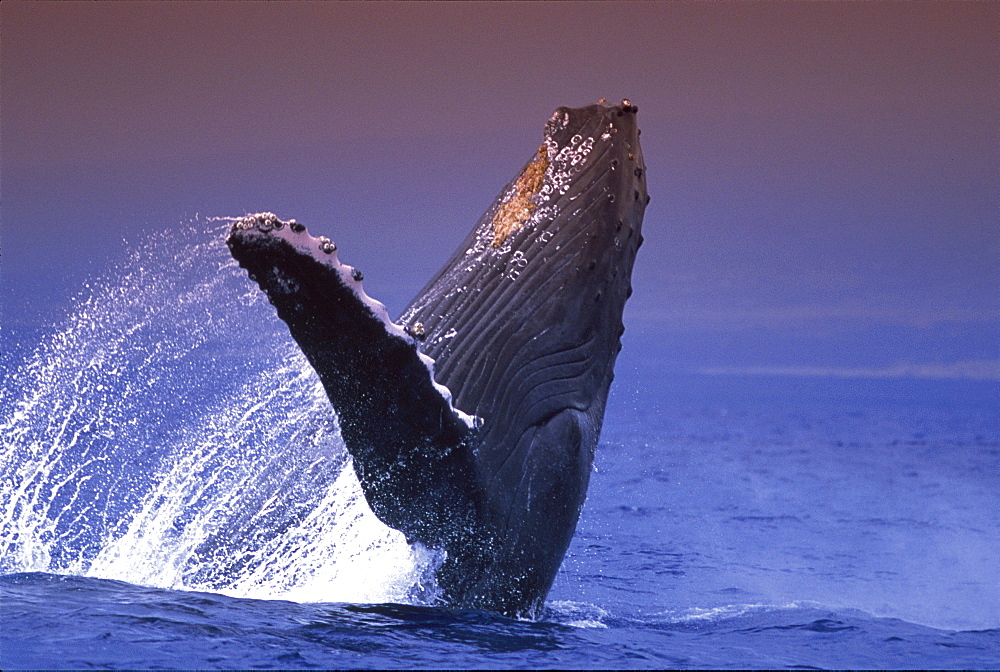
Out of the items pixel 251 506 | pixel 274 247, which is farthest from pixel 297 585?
pixel 274 247

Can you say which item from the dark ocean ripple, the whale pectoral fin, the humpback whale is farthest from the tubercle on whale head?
the dark ocean ripple

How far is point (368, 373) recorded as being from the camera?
16.7 ft

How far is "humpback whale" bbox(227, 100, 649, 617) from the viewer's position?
5.46 m

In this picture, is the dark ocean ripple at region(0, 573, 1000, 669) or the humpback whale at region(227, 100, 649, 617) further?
the humpback whale at region(227, 100, 649, 617)

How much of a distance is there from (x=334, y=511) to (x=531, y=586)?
1.31 metres

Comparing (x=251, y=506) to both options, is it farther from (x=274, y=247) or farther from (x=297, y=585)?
(x=274, y=247)

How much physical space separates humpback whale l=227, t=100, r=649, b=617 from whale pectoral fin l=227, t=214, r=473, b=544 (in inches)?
0.4

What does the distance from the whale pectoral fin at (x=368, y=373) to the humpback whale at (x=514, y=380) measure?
0.04 feet

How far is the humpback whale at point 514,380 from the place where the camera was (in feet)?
17.9

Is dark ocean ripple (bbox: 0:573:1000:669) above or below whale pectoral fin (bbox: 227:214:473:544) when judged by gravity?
below

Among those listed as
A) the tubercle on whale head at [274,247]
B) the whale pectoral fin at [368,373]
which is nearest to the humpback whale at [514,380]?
the whale pectoral fin at [368,373]

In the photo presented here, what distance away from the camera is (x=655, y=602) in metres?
9.27

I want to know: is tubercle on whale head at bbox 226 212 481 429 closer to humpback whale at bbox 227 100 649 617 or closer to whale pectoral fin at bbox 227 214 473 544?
whale pectoral fin at bbox 227 214 473 544

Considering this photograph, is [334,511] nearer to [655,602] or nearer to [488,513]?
[488,513]
